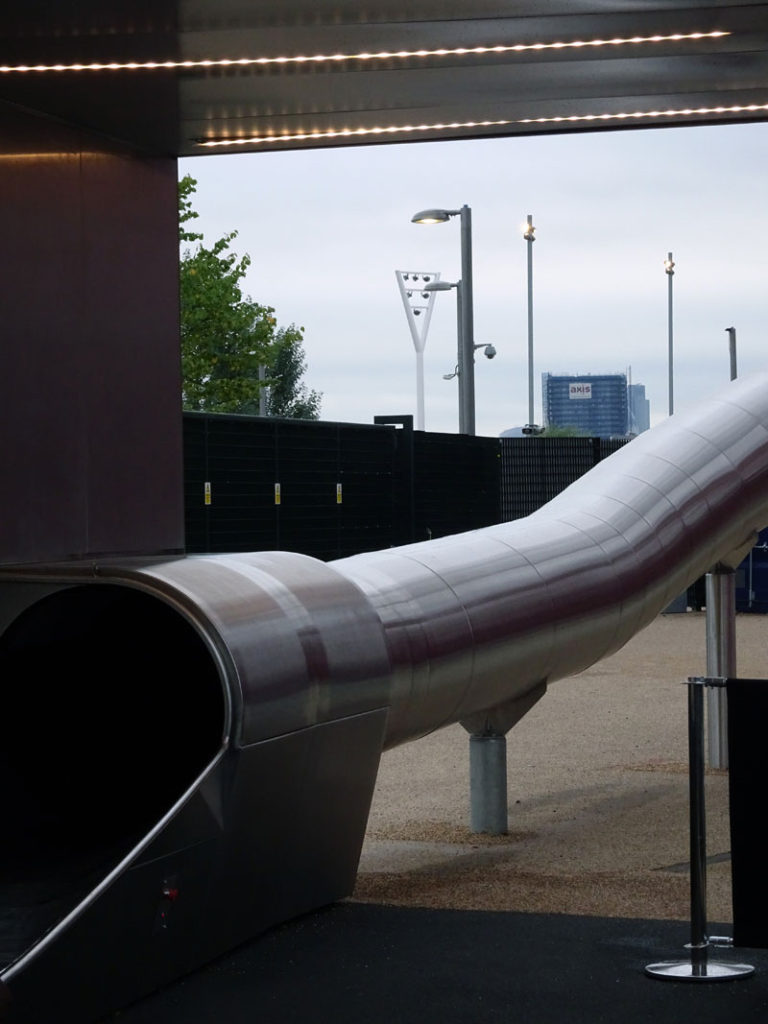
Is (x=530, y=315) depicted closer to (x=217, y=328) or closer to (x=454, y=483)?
(x=217, y=328)

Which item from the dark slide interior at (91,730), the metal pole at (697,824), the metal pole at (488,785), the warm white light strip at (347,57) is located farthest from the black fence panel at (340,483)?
the metal pole at (697,824)

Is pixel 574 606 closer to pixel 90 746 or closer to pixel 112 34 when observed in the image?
pixel 90 746

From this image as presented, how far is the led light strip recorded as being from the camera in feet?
23.8

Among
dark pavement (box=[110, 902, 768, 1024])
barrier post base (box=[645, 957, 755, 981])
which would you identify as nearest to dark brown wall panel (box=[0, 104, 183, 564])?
dark pavement (box=[110, 902, 768, 1024])

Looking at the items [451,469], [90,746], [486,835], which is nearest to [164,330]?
[90,746]

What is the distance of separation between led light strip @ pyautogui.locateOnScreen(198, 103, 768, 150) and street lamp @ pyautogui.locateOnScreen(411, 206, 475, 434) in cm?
1985

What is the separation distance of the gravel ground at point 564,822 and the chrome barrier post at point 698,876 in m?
0.95

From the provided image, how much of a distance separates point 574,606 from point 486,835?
53.7 inches

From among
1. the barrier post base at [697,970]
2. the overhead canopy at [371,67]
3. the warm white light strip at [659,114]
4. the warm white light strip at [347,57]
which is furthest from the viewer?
the warm white light strip at [659,114]

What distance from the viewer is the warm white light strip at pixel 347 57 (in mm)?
6098

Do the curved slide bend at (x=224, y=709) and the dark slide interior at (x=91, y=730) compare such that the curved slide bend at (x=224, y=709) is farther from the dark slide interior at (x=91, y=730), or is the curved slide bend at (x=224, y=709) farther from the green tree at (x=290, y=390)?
the green tree at (x=290, y=390)

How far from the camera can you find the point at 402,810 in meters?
9.65

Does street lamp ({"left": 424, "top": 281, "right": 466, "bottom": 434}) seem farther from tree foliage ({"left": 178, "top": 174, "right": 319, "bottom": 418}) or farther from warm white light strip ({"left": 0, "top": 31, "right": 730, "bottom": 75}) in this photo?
warm white light strip ({"left": 0, "top": 31, "right": 730, "bottom": 75})

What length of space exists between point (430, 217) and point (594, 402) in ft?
492
